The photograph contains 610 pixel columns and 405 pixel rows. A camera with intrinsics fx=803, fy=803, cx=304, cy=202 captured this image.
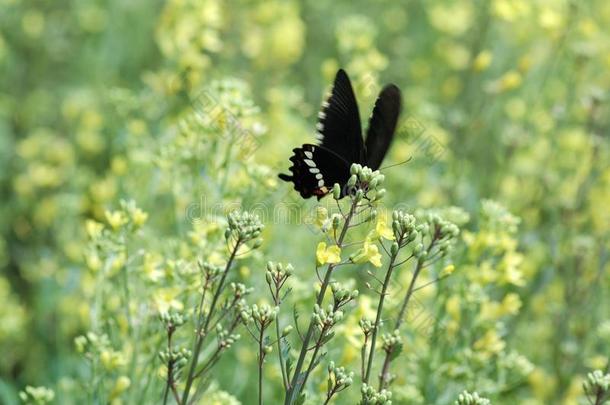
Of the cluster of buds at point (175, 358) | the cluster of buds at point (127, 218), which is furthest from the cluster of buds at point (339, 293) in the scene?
the cluster of buds at point (127, 218)

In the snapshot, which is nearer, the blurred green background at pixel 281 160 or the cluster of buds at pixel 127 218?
the cluster of buds at pixel 127 218

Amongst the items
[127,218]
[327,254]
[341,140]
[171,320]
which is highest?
[341,140]

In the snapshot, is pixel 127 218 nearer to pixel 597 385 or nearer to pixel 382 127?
pixel 382 127

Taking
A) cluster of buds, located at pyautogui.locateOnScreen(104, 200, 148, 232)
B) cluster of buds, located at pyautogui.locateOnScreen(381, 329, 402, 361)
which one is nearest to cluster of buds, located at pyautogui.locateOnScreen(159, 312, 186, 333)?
cluster of buds, located at pyautogui.locateOnScreen(381, 329, 402, 361)

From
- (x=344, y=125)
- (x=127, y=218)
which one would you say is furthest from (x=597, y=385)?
(x=127, y=218)

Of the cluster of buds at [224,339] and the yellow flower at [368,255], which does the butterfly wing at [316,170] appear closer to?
the yellow flower at [368,255]
